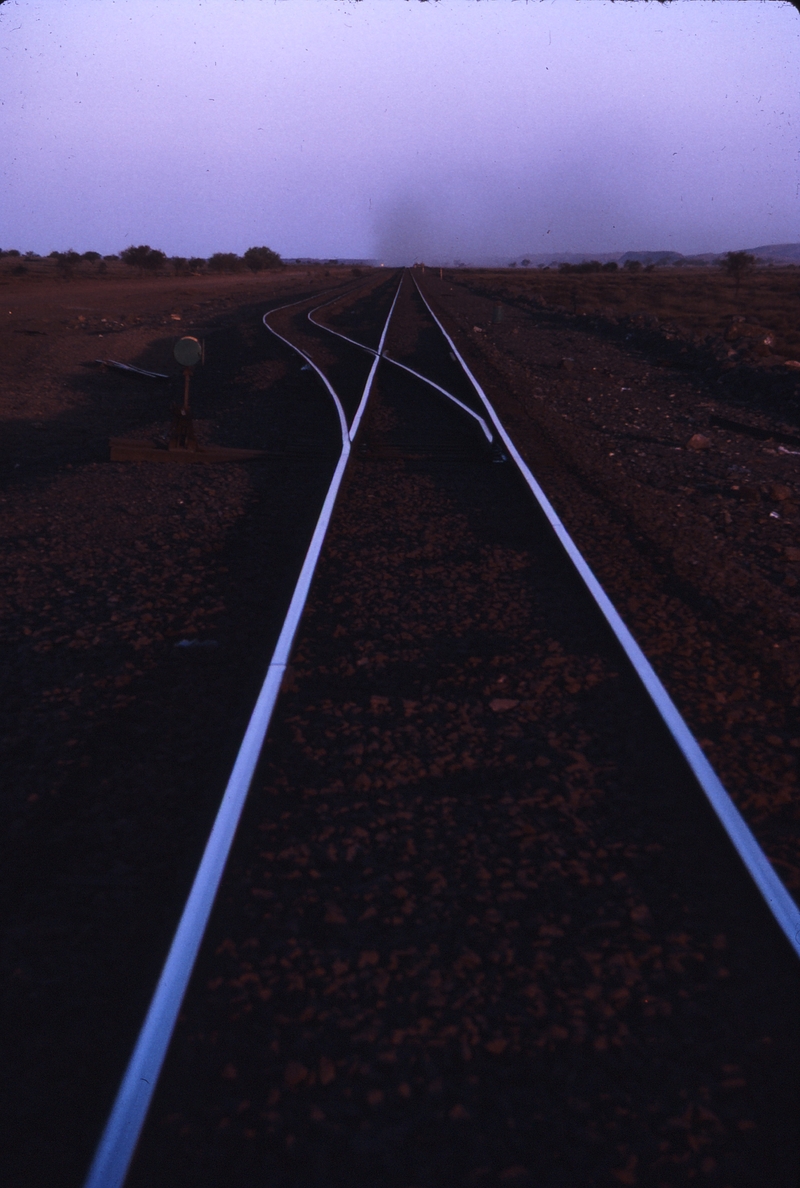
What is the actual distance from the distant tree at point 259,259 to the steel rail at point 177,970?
Result: 95306 millimetres

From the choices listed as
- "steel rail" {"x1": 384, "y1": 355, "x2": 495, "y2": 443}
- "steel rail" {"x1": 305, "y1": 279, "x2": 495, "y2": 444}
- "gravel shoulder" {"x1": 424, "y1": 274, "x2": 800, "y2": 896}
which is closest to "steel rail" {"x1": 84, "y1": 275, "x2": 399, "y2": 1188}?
"gravel shoulder" {"x1": 424, "y1": 274, "x2": 800, "y2": 896}

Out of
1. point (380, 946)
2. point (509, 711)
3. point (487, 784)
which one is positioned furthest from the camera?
point (509, 711)

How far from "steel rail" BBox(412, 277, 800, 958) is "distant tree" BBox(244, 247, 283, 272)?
94.0m

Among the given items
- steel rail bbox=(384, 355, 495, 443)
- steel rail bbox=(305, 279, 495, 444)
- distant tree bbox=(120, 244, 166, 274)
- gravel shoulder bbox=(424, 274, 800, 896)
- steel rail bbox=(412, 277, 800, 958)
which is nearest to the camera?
steel rail bbox=(412, 277, 800, 958)

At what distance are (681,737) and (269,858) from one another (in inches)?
65.2

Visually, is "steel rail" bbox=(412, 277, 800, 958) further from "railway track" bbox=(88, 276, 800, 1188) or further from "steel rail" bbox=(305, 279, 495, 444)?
"steel rail" bbox=(305, 279, 495, 444)

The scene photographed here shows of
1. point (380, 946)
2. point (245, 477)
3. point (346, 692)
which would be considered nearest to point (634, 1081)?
point (380, 946)

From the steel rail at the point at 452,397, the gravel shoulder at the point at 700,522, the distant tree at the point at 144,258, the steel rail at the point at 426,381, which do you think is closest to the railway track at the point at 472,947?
the gravel shoulder at the point at 700,522

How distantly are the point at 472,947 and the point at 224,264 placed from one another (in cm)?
9399

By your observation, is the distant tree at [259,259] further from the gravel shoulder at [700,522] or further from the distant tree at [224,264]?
the gravel shoulder at [700,522]

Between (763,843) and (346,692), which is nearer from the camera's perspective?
(763,843)

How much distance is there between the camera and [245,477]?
788 centimetres

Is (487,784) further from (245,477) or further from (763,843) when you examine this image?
(245,477)

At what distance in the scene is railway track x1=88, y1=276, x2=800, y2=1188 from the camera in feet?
5.96
